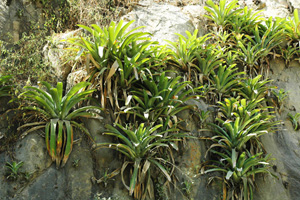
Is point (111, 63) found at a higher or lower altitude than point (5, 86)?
higher

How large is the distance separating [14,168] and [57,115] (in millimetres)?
752

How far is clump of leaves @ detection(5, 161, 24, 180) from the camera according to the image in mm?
3074

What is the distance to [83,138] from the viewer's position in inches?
143

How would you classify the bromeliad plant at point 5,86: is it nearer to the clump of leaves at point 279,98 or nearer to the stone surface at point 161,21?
the stone surface at point 161,21

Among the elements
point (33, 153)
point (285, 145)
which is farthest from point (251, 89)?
point (33, 153)

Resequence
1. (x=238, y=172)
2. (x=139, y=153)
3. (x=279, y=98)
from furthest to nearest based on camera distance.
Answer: (x=279, y=98) < (x=238, y=172) < (x=139, y=153)

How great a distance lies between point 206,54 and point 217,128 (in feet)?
4.33

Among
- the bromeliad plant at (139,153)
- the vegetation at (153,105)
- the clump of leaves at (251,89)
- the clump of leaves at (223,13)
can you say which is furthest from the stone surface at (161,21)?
the bromeliad plant at (139,153)

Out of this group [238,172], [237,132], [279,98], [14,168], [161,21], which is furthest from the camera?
[161,21]

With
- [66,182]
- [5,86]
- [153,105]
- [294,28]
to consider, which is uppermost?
[294,28]

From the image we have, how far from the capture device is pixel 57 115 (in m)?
3.47

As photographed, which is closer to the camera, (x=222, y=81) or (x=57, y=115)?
(x=57, y=115)

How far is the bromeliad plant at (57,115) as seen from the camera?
331 cm

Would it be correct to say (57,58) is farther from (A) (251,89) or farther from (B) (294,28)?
(B) (294,28)
